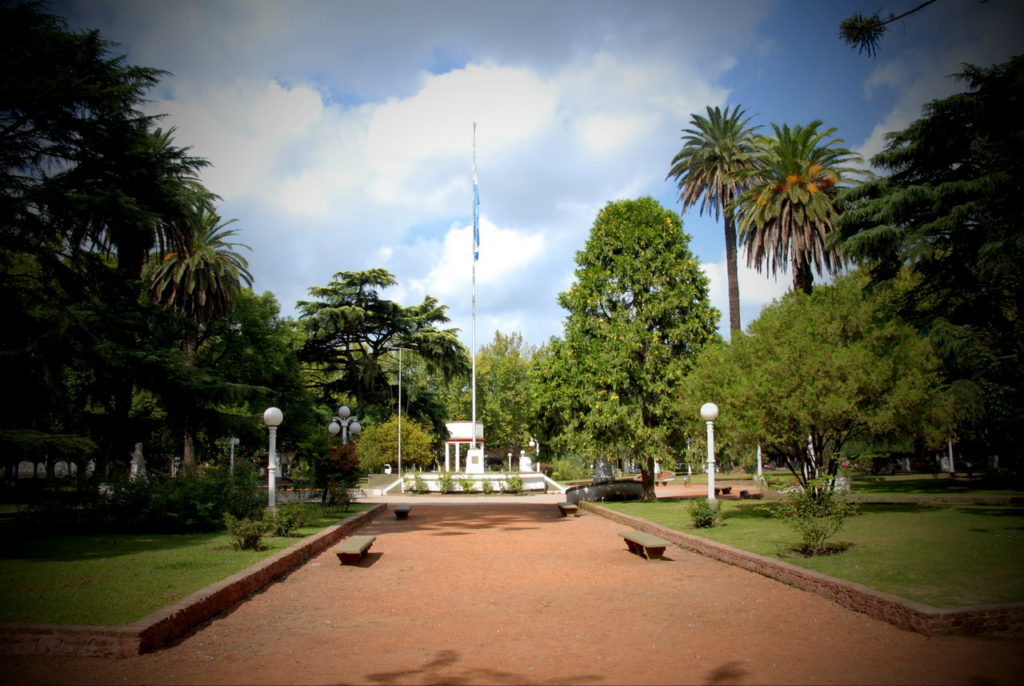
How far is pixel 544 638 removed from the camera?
23.0 ft

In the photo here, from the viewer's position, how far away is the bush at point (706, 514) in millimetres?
15430

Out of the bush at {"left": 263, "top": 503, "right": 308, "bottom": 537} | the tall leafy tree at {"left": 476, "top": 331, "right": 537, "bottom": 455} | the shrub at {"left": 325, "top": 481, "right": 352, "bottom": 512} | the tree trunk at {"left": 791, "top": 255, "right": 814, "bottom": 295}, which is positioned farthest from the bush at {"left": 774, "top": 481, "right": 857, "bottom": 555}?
the tall leafy tree at {"left": 476, "top": 331, "right": 537, "bottom": 455}

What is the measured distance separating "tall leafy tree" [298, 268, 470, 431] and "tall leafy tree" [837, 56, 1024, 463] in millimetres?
27044

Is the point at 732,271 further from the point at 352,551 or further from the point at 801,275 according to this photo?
the point at 352,551

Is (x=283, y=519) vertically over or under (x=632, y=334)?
under

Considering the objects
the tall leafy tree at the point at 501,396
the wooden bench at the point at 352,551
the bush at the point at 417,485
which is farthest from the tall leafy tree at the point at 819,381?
the tall leafy tree at the point at 501,396

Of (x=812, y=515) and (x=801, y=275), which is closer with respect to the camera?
(x=812, y=515)

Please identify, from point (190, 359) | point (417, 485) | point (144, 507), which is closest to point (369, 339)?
point (417, 485)

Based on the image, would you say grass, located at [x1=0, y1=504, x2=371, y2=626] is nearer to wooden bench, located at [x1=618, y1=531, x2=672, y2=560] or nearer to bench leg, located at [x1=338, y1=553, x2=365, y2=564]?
bench leg, located at [x1=338, y1=553, x2=365, y2=564]

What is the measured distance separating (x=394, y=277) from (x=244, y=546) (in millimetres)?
35248

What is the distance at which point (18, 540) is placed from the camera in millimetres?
13539

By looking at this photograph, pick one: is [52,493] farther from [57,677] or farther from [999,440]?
[999,440]

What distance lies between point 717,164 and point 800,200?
8.98m

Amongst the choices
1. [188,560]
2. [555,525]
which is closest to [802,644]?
[188,560]
